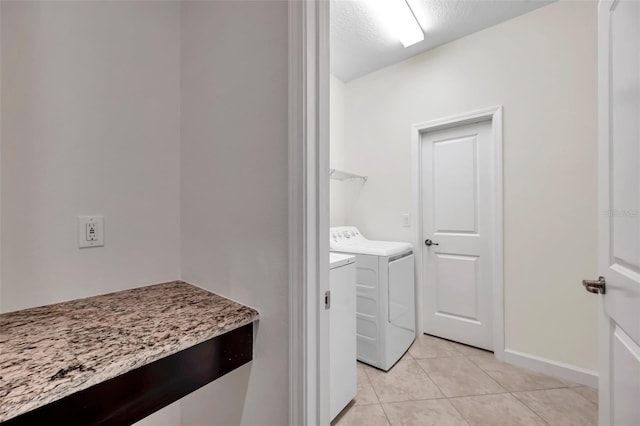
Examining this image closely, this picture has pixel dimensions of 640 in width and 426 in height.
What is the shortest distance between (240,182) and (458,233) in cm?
222

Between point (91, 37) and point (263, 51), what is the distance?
0.71m

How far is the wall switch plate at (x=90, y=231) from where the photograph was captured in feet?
3.28

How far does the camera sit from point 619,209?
83cm

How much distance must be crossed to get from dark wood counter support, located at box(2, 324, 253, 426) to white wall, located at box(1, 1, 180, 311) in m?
0.58

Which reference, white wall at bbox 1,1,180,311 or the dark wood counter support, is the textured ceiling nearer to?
white wall at bbox 1,1,180,311

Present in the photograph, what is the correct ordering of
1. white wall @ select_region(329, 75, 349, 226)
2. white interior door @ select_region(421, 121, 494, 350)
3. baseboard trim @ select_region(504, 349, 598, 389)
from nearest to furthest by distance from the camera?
baseboard trim @ select_region(504, 349, 598, 389) → white interior door @ select_region(421, 121, 494, 350) → white wall @ select_region(329, 75, 349, 226)

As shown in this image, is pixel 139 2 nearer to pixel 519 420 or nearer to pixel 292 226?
pixel 292 226

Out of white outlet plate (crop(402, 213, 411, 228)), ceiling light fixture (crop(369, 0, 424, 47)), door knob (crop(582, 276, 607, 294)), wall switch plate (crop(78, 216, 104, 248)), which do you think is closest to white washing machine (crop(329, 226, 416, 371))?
white outlet plate (crop(402, 213, 411, 228))

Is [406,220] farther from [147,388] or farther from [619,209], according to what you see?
[147,388]

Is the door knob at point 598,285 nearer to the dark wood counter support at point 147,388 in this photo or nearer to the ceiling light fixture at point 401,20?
the dark wood counter support at point 147,388

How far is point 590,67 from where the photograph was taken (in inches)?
72.2

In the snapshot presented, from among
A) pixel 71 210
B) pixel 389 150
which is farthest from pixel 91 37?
pixel 389 150

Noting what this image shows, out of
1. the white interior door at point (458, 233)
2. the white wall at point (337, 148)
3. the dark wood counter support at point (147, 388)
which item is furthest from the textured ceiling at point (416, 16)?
the dark wood counter support at point (147, 388)

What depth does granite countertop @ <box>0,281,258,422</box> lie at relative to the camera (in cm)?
53
